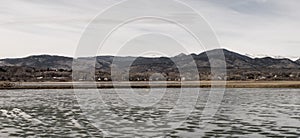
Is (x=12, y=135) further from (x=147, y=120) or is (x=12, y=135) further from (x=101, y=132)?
(x=147, y=120)

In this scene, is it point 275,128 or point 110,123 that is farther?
point 110,123

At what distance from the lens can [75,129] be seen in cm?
3431

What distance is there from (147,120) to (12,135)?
13.4 m

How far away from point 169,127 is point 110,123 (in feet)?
18.7

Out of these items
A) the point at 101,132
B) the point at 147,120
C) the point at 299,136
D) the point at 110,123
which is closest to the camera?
the point at 299,136

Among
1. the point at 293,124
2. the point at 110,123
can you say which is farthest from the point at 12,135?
the point at 293,124

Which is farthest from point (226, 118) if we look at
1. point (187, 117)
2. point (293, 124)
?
point (293, 124)

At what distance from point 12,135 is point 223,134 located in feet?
49.1

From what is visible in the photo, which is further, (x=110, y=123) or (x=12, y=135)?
(x=110, y=123)

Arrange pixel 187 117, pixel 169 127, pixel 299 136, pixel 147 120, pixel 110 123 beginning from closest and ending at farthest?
pixel 299 136, pixel 169 127, pixel 110 123, pixel 147 120, pixel 187 117

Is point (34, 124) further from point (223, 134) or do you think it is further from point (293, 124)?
point (293, 124)

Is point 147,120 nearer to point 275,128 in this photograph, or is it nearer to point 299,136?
point 275,128

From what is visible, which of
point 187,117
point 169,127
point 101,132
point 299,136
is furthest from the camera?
point 187,117

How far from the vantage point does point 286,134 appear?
3056 centimetres
